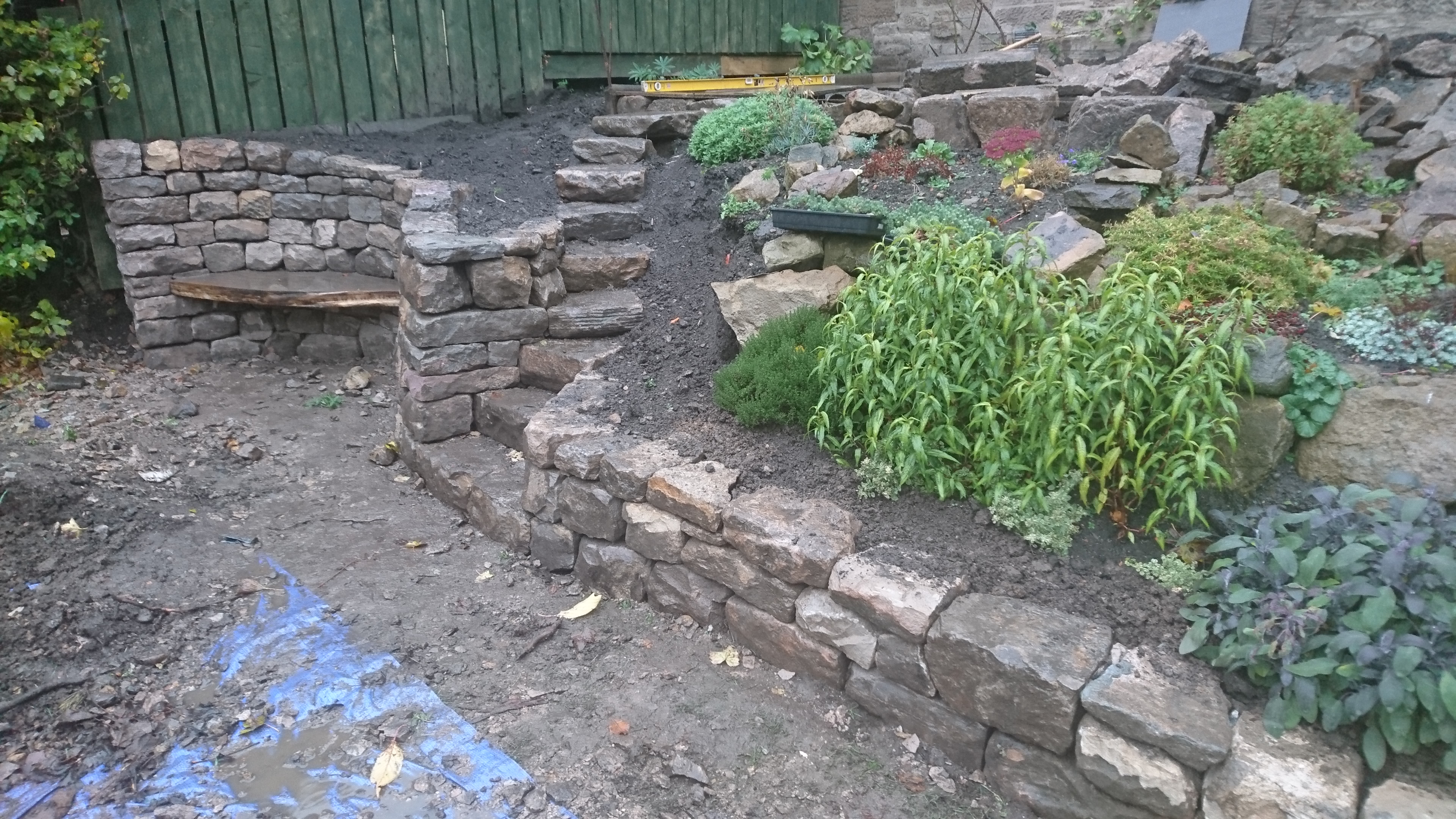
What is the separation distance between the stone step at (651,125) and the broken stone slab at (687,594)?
148 inches

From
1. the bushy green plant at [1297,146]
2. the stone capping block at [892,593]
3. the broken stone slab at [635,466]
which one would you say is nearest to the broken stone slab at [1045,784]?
the stone capping block at [892,593]

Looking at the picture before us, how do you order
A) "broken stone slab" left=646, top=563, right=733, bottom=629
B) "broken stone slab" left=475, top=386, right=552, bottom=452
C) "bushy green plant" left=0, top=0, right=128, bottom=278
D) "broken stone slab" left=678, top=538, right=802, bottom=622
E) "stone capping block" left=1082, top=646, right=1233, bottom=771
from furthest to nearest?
"bushy green plant" left=0, top=0, right=128, bottom=278 < "broken stone slab" left=475, top=386, right=552, bottom=452 < "broken stone slab" left=646, top=563, right=733, bottom=629 < "broken stone slab" left=678, top=538, right=802, bottom=622 < "stone capping block" left=1082, top=646, right=1233, bottom=771

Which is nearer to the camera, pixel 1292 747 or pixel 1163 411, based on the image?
pixel 1292 747

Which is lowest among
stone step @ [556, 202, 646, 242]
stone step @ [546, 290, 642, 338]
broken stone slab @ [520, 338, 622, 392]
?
broken stone slab @ [520, 338, 622, 392]

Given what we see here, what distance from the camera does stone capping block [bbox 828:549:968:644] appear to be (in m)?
2.72

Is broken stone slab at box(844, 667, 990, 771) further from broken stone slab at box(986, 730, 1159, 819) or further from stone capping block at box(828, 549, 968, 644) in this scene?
stone capping block at box(828, 549, 968, 644)

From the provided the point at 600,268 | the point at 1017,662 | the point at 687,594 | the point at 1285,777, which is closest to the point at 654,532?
the point at 687,594

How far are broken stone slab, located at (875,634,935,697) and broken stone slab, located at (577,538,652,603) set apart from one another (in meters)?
1.12

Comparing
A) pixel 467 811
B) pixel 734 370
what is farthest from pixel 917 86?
pixel 467 811

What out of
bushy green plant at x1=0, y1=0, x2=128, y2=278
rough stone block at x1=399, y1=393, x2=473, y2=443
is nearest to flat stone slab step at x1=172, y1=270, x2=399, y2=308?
bushy green plant at x1=0, y1=0, x2=128, y2=278

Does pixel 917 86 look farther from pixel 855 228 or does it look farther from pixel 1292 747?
pixel 1292 747

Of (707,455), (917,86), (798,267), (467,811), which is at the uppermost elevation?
(917,86)

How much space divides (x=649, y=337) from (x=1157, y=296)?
244 centimetres

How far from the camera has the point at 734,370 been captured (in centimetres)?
377
